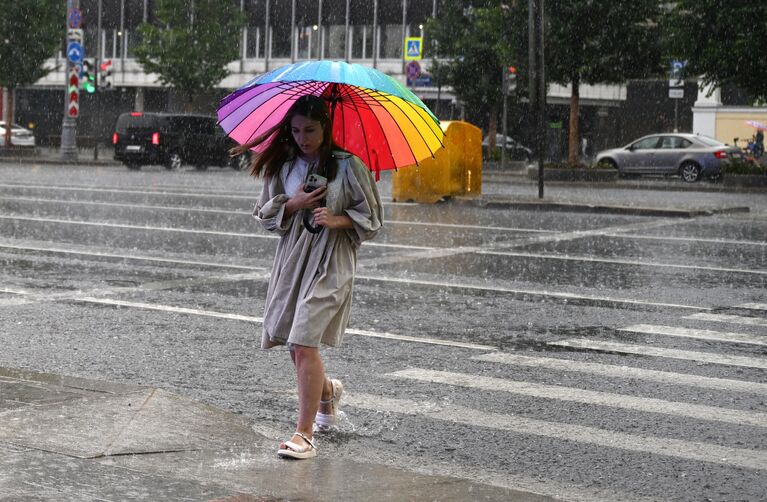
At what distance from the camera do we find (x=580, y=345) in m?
9.07

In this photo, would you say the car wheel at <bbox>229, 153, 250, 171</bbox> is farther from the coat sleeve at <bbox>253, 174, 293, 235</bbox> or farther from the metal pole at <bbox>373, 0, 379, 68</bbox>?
the coat sleeve at <bbox>253, 174, 293, 235</bbox>

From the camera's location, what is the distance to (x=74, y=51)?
42.3m

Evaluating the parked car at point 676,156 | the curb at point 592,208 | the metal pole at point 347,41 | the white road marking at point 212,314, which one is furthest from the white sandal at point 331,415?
the metal pole at point 347,41

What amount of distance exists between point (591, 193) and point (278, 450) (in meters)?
24.6

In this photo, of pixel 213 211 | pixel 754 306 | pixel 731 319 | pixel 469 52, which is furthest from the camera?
pixel 469 52

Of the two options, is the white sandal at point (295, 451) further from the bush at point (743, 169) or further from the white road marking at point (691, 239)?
the bush at point (743, 169)

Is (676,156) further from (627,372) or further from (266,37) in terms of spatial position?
(266,37)

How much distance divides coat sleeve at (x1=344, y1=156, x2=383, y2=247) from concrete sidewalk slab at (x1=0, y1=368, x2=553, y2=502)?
1037 mm

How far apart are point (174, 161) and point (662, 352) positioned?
108 ft

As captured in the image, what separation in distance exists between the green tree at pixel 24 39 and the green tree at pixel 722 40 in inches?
1013

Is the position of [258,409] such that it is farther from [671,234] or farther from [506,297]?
[671,234]

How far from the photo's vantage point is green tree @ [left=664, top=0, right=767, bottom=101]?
30.4 metres

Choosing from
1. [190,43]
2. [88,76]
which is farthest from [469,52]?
[190,43]

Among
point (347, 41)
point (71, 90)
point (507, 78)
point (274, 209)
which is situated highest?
point (347, 41)
